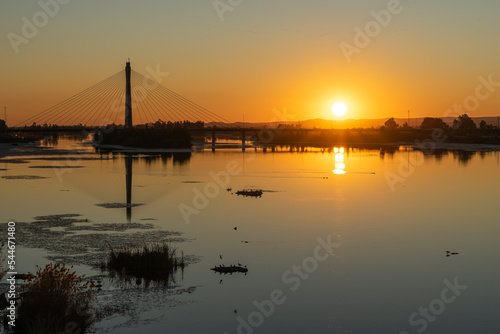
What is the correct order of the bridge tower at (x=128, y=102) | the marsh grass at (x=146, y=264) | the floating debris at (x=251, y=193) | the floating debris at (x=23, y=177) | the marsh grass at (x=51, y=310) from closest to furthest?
the marsh grass at (x=51, y=310) < the marsh grass at (x=146, y=264) < the floating debris at (x=251, y=193) < the floating debris at (x=23, y=177) < the bridge tower at (x=128, y=102)

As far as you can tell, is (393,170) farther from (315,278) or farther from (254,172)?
(315,278)

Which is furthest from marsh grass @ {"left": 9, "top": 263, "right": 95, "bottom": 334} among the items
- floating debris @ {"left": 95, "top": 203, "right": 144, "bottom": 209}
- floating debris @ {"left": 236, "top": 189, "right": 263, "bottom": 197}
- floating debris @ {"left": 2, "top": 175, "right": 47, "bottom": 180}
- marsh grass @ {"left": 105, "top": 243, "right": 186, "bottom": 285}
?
floating debris @ {"left": 2, "top": 175, "right": 47, "bottom": 180}

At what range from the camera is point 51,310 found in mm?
15273

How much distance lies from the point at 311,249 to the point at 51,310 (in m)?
14.5

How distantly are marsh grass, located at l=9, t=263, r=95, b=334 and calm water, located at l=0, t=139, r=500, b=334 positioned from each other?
1254 mm

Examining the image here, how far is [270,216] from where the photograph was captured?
3694 centimetres

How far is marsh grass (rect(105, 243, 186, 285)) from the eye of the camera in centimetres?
2178

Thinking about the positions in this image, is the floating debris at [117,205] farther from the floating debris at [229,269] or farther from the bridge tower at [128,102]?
the bridge tower at [128,102]

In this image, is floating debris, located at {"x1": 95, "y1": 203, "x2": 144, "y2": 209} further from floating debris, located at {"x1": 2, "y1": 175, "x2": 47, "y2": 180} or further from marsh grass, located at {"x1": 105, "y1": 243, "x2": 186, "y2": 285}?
floating debris, located at {"x1": 2, "y1": 175, "x2": 47, "y2": 180}

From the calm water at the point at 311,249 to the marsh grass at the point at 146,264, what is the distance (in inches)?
34.1

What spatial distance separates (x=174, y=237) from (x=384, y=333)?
565 inches

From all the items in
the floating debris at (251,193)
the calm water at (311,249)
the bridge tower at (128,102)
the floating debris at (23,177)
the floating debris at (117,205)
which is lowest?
the calm water at (311,249)

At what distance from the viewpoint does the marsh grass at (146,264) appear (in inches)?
858

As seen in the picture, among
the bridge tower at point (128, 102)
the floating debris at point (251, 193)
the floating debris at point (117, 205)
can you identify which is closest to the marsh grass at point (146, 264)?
the floating debris at point (117, 205)
